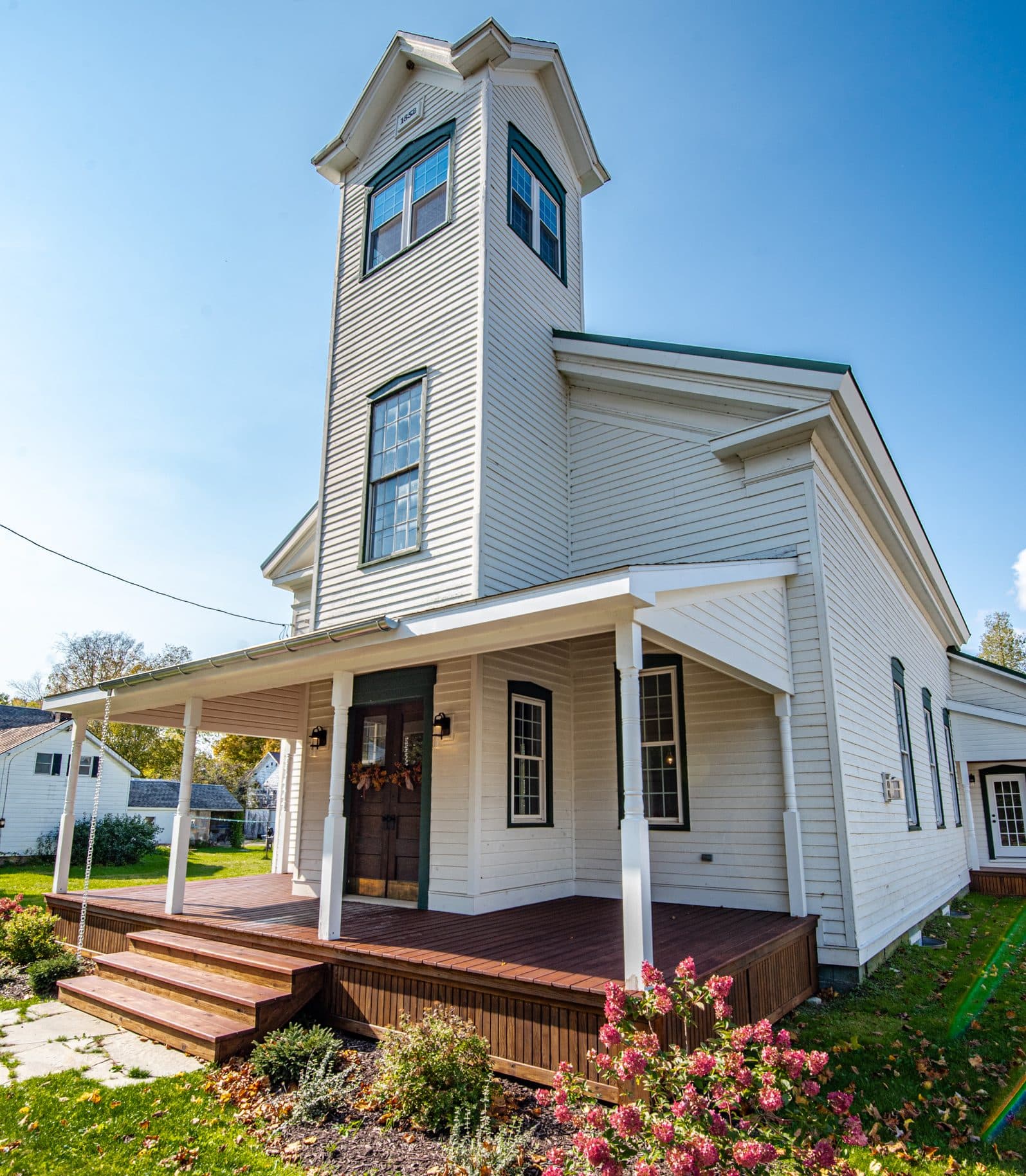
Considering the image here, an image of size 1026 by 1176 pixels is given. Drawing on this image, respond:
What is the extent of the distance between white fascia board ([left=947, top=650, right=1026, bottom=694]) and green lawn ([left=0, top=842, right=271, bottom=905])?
16.4 meters

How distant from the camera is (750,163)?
8.97m

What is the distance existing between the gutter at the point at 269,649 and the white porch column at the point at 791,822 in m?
3.82

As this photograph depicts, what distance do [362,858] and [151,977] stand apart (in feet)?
8.17

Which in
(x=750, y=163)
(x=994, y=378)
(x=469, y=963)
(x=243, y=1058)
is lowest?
(x=243, y=1058)

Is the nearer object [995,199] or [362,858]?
[362,858]

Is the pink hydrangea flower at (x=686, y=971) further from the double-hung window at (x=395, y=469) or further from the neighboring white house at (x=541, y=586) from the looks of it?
the double-hung window at (x=395, y=469)

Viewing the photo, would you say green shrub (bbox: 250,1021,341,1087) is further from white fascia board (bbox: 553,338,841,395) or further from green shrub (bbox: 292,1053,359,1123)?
white fascia board (bbox: 553,338,841,395)

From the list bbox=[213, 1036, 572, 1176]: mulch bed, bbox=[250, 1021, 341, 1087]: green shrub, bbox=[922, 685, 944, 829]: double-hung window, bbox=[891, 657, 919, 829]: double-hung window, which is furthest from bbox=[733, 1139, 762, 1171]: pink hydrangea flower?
bbox=[922, 685, 944, 829]: double-hung window

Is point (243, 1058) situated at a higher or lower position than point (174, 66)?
lower

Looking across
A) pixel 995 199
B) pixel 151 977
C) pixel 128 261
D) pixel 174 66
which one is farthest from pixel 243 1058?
pixel 995 199

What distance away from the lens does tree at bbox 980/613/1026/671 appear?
123 feet

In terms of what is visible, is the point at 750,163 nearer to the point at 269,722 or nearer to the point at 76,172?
the point at 76,172

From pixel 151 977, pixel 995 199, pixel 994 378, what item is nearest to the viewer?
pixel 151 977

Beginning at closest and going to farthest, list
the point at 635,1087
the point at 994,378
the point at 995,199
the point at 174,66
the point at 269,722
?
the point at 635,1087
the point at 174,66
the point at 995,199
the point at 269,722
the point at 994,378
